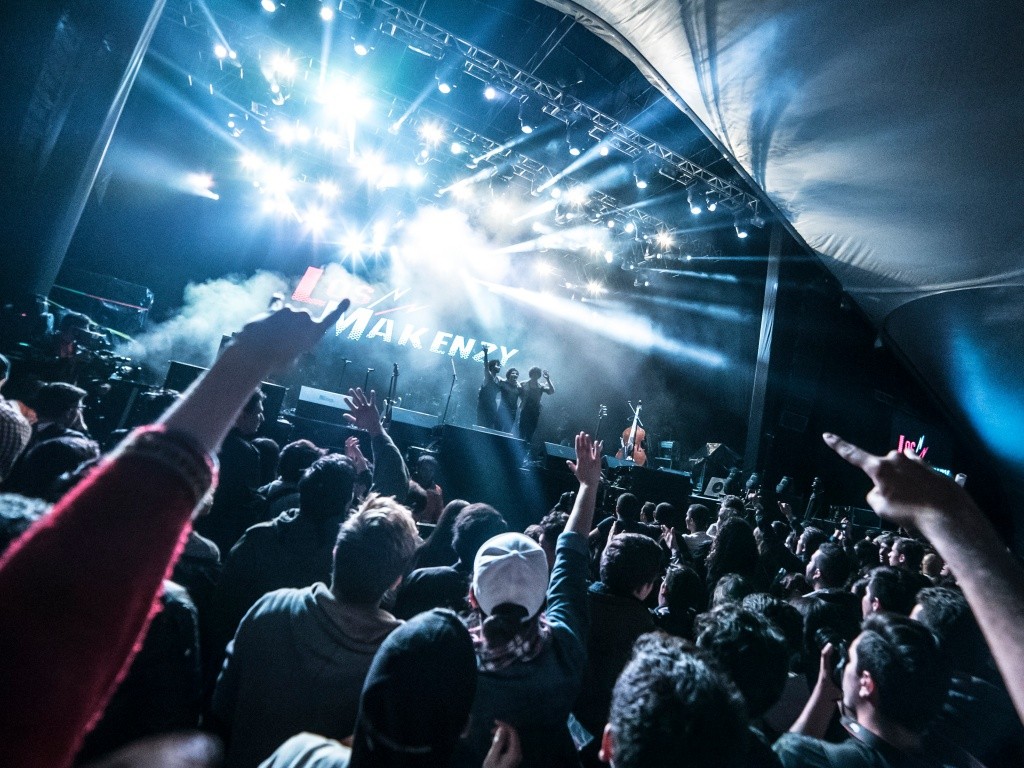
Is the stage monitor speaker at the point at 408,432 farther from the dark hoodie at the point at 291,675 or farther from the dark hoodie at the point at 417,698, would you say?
the dark hoodie at the point at 417,698

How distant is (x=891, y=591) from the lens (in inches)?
108

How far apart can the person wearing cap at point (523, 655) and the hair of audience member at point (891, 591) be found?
6.24 feet

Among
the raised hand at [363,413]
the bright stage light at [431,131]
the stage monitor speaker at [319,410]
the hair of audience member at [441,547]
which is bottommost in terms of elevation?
the stage monitor speaker at [319,410]

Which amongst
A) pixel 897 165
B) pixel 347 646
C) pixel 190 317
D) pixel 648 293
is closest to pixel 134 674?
pixel 347 646

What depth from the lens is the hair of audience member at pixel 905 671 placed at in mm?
1556

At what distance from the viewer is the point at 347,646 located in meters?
1.55

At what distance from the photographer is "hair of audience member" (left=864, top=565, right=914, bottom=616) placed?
2.70 metres

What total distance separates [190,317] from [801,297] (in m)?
14.8

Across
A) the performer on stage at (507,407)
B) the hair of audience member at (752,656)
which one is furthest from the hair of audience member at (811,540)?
the performer on stage at (507,407)

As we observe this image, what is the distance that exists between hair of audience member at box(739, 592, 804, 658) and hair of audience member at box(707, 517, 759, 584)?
108 cm

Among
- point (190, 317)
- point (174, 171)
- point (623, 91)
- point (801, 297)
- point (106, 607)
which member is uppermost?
point (623, 91)

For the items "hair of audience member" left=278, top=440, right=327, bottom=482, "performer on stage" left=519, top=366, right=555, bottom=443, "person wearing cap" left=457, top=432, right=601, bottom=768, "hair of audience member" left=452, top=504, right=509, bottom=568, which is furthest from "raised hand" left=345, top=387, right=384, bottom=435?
"performer on stage" left=519, top=366, right=555, bottom=443

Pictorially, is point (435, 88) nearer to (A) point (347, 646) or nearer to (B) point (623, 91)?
(B) point (623, 91)

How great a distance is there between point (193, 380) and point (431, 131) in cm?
693
